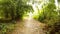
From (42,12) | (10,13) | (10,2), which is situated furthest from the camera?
(42,12)

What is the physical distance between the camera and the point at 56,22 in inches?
361

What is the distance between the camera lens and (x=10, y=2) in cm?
1034

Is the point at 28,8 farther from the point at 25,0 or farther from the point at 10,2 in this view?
the point at 10,2

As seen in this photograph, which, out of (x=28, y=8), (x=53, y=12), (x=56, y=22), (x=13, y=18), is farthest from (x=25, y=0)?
(x=56, y=22)

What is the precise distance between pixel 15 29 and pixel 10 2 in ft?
6.32

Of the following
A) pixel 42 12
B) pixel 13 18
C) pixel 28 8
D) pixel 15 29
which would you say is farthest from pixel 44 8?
pixel 15 29

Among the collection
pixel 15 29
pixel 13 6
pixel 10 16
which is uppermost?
pixel 13 6

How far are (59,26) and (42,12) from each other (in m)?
4.27

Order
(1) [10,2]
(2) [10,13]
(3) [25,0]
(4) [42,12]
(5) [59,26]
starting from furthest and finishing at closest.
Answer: (4) [42,12]
(3) [25,0]
(2) [10,13]
(1) [10,2]
(5) [59,26]

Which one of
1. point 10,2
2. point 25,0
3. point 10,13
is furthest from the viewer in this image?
point 25,0

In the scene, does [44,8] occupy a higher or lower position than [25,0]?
lower

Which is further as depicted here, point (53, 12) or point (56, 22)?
point (53, 12)

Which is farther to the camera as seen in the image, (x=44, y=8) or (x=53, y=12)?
(x=44, y=8)

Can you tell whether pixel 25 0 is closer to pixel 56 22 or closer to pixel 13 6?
pixel 13 6
